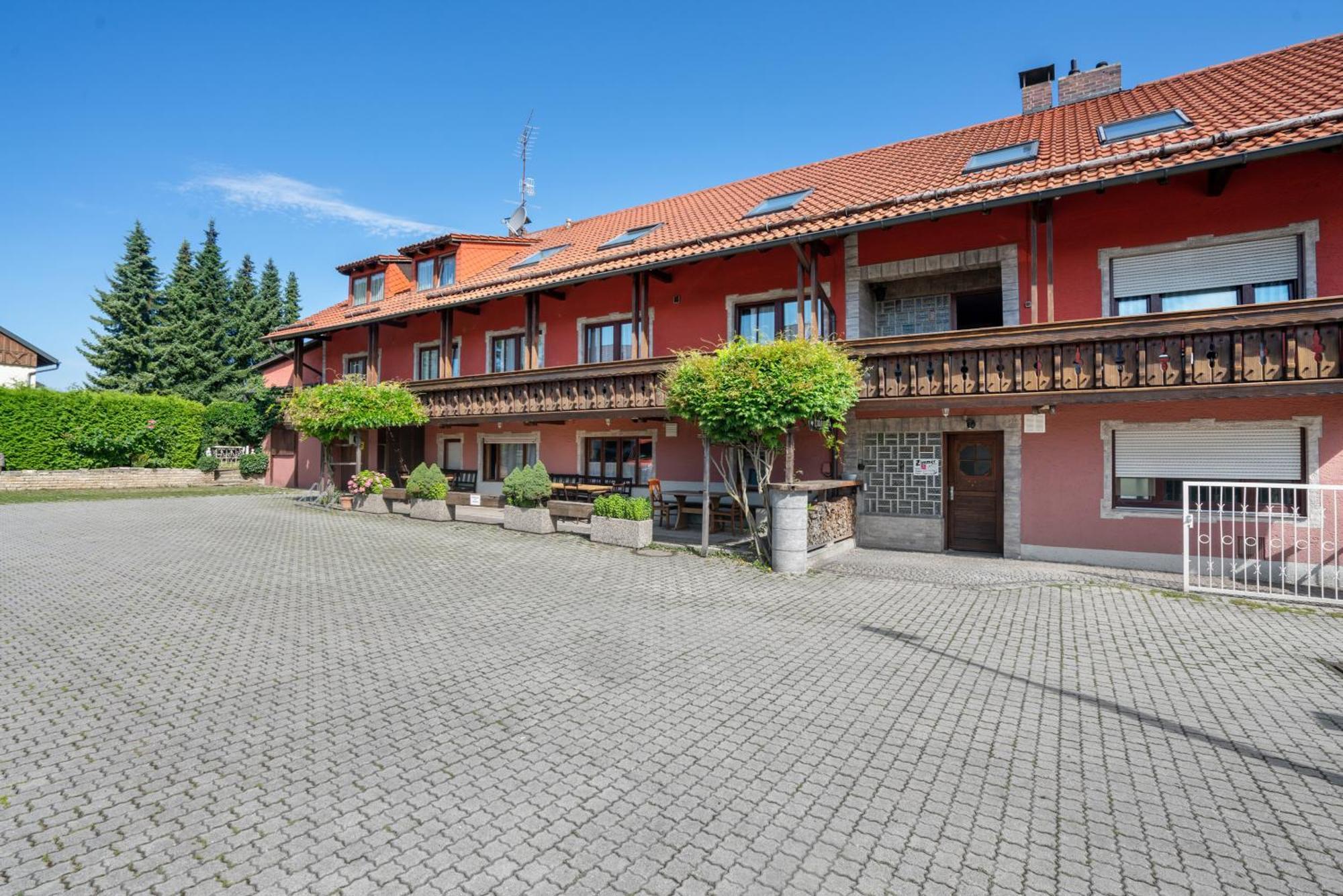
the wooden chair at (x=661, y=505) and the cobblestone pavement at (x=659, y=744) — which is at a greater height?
the wooden chair at (x=661, y=505)

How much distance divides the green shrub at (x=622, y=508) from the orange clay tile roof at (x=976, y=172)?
5.18m

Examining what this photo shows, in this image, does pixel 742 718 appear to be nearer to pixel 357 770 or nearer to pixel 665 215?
pixel 357 770

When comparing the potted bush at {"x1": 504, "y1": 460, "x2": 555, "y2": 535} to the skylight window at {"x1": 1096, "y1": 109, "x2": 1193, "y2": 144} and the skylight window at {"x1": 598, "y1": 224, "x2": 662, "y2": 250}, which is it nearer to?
the skylight window at {"x1": 598, "y1": 224, "x2": 662, "y2": 250}

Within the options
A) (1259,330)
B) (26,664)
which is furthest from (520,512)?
(1259,330)

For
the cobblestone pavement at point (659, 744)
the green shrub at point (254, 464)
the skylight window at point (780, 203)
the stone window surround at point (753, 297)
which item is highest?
the skylight window at point (780, 203)

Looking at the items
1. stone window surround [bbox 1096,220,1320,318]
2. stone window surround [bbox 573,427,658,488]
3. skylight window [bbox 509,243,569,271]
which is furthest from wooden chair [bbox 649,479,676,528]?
stone window surround [bbox 1096,220,1320,318]

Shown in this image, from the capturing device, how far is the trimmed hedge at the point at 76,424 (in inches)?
823

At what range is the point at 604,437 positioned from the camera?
16.6 meters

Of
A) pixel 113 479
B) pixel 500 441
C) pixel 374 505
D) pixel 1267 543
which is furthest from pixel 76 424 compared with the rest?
pixel 1267 543

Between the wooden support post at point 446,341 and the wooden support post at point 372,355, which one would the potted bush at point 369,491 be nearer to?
the wooden support post at point 446,341

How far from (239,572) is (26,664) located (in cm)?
385

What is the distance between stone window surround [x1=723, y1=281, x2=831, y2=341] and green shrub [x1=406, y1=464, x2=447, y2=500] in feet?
26.7

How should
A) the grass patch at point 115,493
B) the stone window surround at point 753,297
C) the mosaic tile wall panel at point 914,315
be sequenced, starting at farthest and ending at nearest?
the grass patch at point 115,493
the stone window surround at point 753,297
the mosaic tile wall panel at point 914,315

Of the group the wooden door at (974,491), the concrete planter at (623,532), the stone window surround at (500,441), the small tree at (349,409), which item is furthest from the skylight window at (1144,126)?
the small tree at (349,409)
